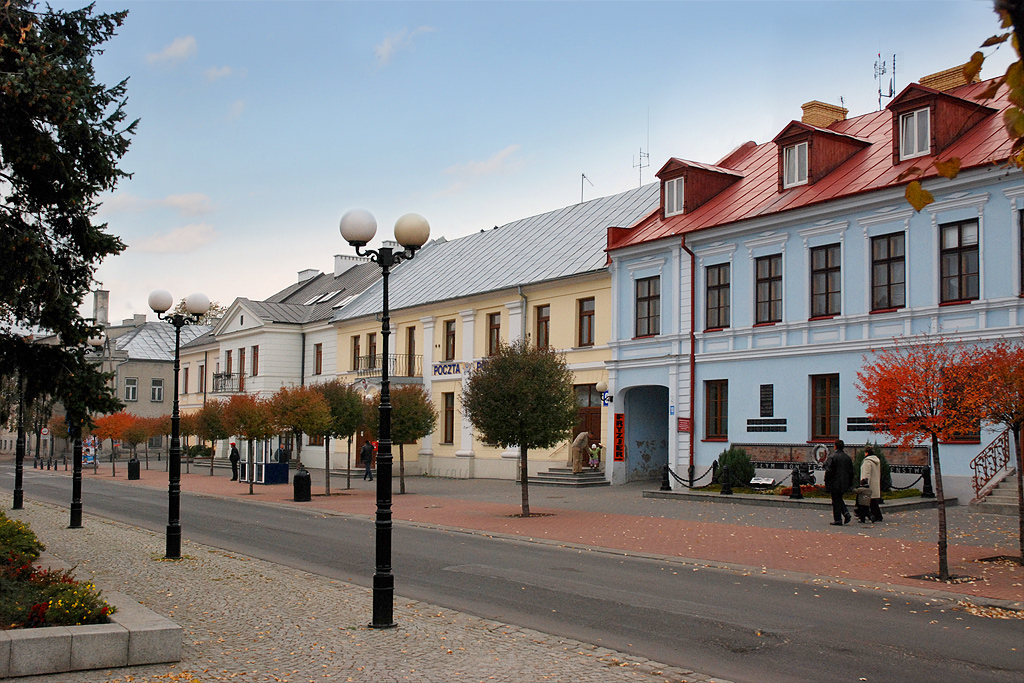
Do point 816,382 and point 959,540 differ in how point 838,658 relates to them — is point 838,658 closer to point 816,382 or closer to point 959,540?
point 959,540

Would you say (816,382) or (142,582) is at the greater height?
(816,382)

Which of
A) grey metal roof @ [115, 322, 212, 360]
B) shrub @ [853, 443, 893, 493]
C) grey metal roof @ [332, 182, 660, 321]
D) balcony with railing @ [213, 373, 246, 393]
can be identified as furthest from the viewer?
grey metal roof @ [115, 322, 212, 360]

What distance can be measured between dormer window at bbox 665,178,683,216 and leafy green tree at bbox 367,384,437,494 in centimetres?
1051

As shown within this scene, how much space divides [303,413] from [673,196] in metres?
14.4

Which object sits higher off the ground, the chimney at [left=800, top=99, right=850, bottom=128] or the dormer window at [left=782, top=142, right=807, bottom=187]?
the chimney at [left=800, top=99, right=850, bottom=128]

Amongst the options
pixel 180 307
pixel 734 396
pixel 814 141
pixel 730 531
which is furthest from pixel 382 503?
pixel 814 141

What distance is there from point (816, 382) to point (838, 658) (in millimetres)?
17631

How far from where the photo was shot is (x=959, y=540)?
1667cm

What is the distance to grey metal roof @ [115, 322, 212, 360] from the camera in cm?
7694

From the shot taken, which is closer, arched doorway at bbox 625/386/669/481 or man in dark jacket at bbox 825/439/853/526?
man in dark jacket at bbox 825/439/853/526

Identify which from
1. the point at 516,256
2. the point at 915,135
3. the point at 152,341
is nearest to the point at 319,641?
the point at 915,135

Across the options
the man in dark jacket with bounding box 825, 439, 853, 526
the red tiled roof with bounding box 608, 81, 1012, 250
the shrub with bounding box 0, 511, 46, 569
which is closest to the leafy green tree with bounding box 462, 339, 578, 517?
the man in dark jacket with bounding box 825, 439, 853, 526

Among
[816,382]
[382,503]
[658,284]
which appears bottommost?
[382,503]

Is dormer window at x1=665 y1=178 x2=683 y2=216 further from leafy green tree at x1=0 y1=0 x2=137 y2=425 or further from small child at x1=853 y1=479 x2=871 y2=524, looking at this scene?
leafy green tree at x1=0 y1=0 x2=137 y2=425
